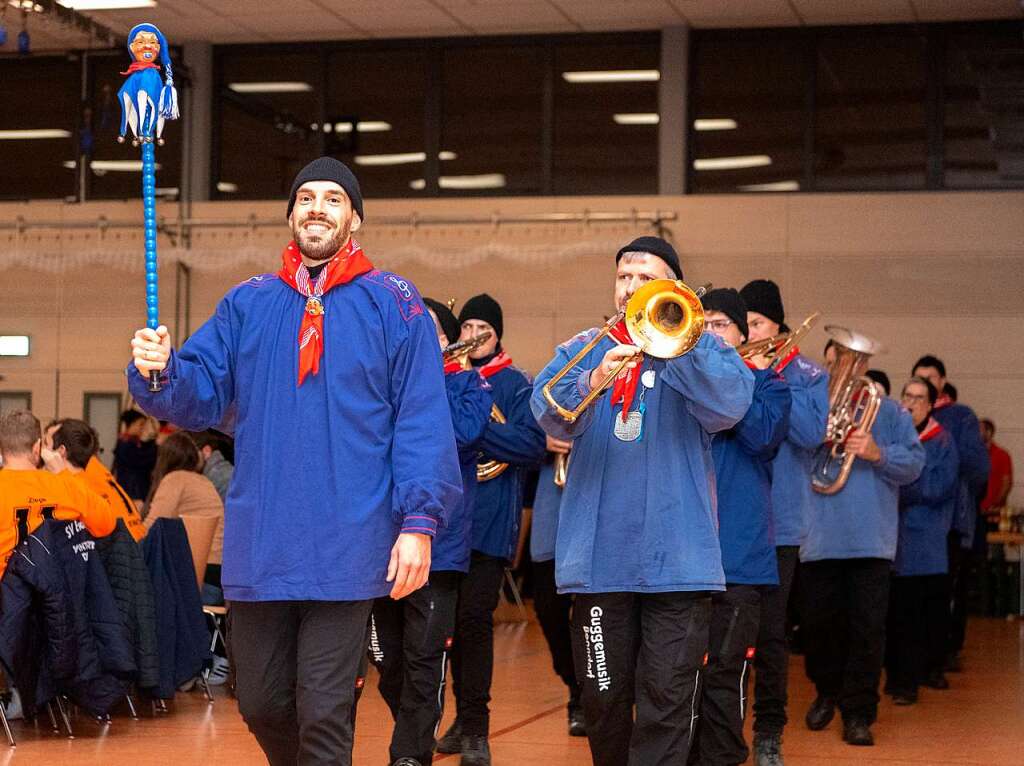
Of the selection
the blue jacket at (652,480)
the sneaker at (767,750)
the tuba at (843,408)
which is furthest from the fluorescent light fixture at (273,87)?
the blue jacket at (652,480)

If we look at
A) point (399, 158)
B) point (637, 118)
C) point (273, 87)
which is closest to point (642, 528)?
point (637, 118)

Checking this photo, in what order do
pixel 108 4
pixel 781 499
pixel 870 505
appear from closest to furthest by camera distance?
pixel 781 499
pixel 870 505
pixel 108 4

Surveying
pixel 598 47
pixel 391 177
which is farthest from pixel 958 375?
pixel 391 177

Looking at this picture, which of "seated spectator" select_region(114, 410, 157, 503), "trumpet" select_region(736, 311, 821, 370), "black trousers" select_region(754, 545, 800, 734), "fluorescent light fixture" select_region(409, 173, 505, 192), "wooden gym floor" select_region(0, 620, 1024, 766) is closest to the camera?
"trumpet" select_region(736, 311, 821, 370)

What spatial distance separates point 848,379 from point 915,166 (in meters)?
7.35

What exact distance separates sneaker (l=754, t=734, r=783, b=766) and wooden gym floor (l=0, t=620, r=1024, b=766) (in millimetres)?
224

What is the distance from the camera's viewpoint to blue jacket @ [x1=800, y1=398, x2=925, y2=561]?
7.07 metres

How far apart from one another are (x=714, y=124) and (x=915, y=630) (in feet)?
23.5

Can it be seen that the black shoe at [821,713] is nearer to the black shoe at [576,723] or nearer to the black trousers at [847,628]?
the black trousers at [847,628]

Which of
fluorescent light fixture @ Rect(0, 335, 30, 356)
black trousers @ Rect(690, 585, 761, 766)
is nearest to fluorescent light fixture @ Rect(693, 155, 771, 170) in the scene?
fluorescent light fixture @ Rect(0, 335, 30, 356)

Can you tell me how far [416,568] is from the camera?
147 inches

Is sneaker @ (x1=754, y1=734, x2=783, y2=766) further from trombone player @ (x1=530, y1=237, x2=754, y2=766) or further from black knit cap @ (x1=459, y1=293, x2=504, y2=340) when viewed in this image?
black knit cap @ (x1=459, y1=293, x2=504, y2=340)

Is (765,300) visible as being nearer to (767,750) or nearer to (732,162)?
(767,750)

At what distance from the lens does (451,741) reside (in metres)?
6.50
